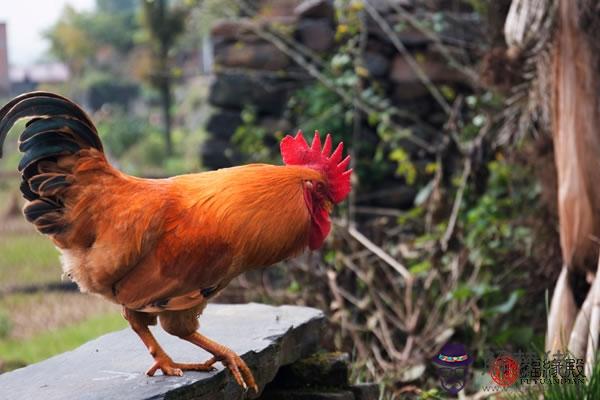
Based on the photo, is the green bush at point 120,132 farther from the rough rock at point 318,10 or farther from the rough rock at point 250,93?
the rough rock at point 318,10

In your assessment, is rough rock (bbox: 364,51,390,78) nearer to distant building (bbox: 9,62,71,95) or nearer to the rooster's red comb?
the rooster's red comb

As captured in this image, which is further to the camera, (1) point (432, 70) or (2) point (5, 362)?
(1) point (432, 70)

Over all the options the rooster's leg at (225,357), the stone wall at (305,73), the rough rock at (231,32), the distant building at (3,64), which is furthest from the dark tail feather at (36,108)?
the distant building at (3,64)

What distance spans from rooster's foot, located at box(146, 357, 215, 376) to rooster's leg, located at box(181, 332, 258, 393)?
0.07ft

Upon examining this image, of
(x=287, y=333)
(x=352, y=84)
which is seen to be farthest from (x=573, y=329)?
(x=352, y=84)

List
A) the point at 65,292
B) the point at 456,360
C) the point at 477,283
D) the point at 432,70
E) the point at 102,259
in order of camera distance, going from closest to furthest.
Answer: the point at 102,259
the point at 456,360
the point at 477,283
the point at 432,70
the point at 65,292

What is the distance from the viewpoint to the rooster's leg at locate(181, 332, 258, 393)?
3041mm

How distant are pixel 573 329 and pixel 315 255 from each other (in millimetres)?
2205

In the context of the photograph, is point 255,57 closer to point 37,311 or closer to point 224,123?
point 224,123

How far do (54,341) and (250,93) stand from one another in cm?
274

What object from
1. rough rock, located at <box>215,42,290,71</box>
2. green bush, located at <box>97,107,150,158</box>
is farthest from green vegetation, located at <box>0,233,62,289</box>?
green bush, located at <box>97,107,150,158</box>

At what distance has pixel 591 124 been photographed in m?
4.36

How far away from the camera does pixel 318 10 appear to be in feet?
25.4

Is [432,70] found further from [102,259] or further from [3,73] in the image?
[3,73]
